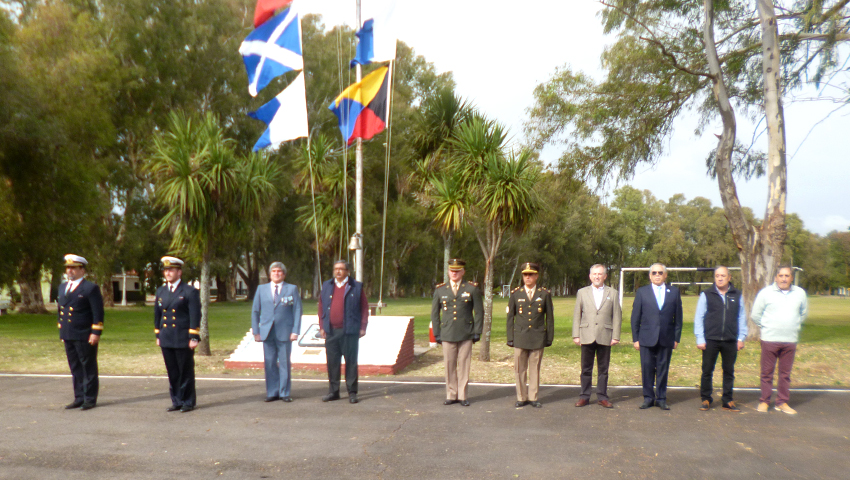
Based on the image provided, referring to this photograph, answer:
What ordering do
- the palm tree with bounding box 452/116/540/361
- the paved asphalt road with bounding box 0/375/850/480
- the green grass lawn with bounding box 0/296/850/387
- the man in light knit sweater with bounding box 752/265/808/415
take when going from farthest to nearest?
the palm tree with bounding box 452/116/540/361 → the green grass lawn with bounding box 0/296/850/387 → the man in light knit sweater with bounding box 752/265/808/415 → the paved asphalt road with bounding box 0/375/850/480

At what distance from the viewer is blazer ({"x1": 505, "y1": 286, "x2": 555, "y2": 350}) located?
810 centimetres

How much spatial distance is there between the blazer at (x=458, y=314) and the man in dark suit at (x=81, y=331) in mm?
4139

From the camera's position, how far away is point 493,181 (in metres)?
12.0

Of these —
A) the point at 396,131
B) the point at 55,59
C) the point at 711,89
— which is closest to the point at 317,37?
the point at 396,131

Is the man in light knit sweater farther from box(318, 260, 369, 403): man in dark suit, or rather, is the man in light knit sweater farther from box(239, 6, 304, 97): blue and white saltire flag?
box(239, 6, 304, 97): blue and white saltire flag

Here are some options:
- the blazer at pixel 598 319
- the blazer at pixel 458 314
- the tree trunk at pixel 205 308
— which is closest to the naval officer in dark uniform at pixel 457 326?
the blazer at pixel 458 314

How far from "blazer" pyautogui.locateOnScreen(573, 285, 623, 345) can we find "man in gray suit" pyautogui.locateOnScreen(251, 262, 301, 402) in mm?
3623

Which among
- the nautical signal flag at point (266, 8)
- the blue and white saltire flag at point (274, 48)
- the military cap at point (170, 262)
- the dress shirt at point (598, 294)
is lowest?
the dress shirt at point (598, 294)

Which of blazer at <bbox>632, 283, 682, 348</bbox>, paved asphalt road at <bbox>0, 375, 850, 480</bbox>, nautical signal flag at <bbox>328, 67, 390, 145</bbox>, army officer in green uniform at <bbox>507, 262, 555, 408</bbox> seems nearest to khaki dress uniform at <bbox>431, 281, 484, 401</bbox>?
paved asphalt road at <bbox>0, 375, 850, 480</bbox>

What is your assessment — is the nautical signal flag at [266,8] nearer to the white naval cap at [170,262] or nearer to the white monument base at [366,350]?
the white monument base at [366,350]

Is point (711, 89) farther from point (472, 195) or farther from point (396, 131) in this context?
point (396, 131)

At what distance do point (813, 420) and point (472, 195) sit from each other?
676 cm

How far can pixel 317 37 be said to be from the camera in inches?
1578

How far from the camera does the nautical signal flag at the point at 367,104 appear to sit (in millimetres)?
12617
